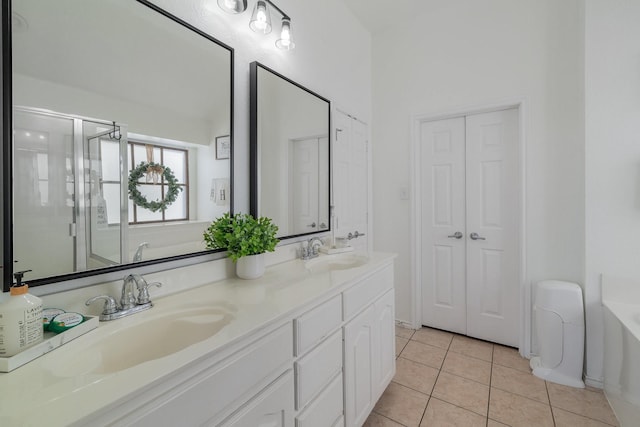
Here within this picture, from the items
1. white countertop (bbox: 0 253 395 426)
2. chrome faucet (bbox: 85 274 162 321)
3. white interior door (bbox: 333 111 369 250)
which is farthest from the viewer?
white interior door (bbox: 333 111 369 250)

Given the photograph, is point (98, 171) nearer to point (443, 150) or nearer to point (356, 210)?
point (356, 210)

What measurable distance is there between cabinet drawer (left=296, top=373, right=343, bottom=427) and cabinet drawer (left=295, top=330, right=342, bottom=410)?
0.03m

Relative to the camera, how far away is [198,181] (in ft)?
4.41

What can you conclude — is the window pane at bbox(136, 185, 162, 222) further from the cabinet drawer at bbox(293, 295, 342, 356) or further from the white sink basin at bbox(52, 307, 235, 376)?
the cabinet drawer at bbox(293, 295, 342, 356)

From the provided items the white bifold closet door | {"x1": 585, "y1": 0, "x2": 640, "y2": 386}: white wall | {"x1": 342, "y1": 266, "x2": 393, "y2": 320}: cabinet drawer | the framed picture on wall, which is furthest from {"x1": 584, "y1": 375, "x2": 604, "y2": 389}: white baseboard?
the framed picture on wall

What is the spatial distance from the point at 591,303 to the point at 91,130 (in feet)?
9.69

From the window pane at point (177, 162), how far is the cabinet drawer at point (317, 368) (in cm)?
91

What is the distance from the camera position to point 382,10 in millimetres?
2641

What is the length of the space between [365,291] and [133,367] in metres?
1.17

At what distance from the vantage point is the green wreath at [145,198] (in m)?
1.12

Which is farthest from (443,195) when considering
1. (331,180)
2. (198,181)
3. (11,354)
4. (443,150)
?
(11,354)

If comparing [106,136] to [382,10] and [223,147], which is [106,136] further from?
[382,10]

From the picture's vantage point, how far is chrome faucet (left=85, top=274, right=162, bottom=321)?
96 cm

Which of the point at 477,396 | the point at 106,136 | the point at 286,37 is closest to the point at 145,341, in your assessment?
the point at 106,136
